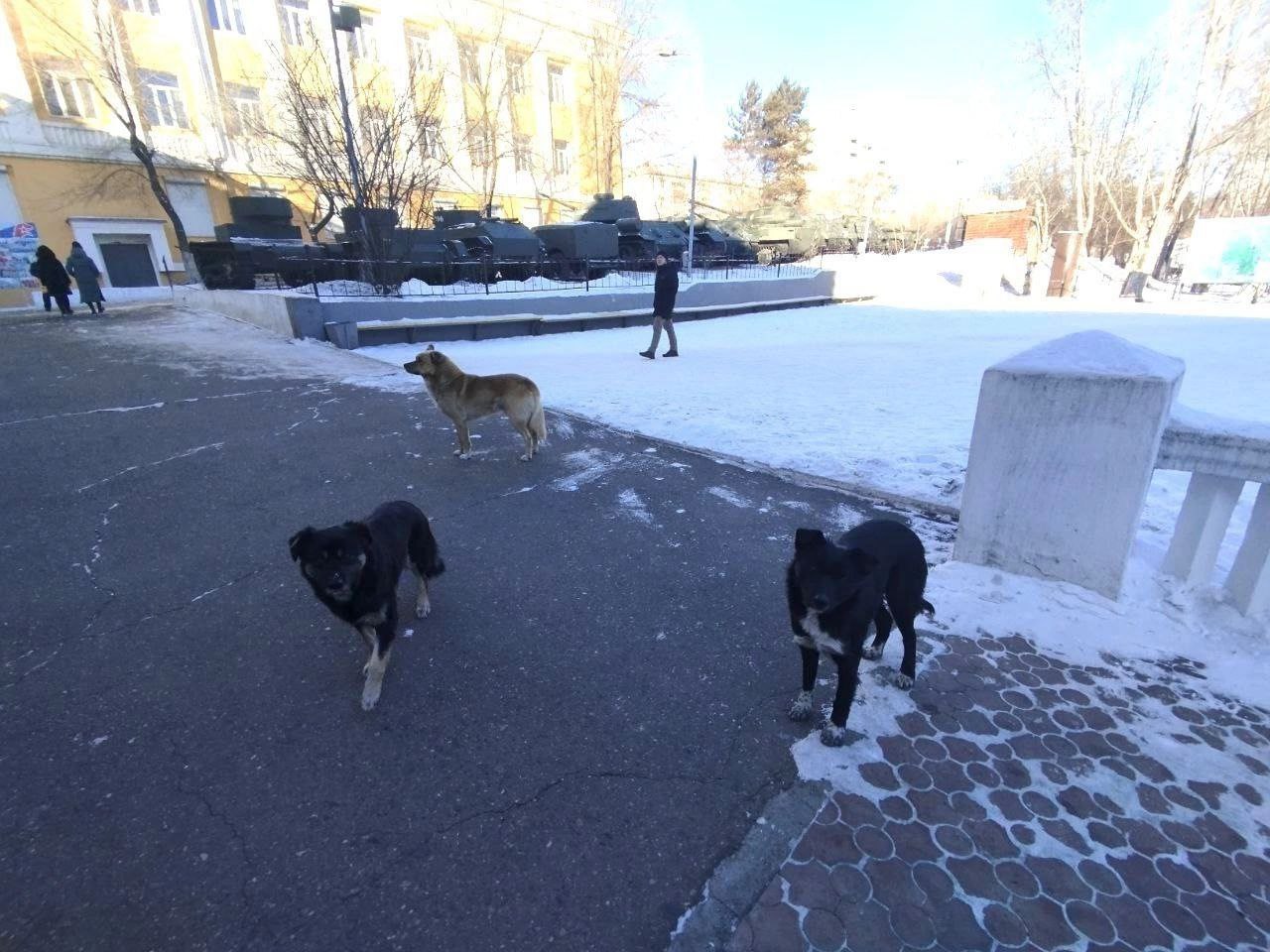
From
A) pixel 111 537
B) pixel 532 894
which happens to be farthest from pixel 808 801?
pixel 111 537

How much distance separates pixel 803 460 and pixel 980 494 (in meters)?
2.19

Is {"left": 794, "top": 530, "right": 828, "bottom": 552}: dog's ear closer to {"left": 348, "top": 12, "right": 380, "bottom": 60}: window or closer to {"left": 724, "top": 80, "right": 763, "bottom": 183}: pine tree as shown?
{"left": 348, "top": 12, "right": 380, "bottom": 60}: window

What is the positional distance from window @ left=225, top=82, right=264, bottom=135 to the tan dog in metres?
29.2

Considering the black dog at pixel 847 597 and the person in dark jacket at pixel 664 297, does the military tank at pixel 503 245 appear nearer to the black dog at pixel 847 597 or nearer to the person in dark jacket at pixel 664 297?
the person in dark jacket at pixel 664 297

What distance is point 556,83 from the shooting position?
124 feet

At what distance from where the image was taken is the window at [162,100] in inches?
993

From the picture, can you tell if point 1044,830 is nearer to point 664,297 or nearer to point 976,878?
point 976,878

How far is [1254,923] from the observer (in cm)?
182

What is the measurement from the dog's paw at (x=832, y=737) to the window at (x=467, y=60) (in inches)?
1380

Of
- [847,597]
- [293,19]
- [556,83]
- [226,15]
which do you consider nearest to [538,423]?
[847,597]

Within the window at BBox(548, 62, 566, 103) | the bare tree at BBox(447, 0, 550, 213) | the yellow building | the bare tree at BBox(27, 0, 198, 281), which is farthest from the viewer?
the window at BBox(548, 62, 566, 103)

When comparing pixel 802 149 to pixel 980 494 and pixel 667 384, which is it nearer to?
pixel 667 384

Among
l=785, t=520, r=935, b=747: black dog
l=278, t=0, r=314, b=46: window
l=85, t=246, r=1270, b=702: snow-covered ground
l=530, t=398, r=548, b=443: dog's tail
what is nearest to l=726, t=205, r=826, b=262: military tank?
l=85, t=246, r=1270, b=702: snow-covered ground

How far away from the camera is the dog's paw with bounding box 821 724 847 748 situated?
2498 millimetres
